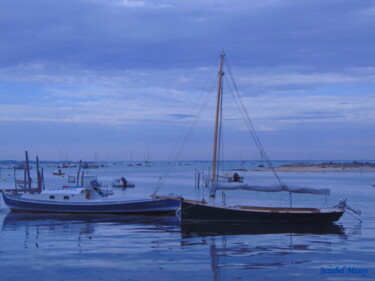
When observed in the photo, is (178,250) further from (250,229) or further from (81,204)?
(81,204)

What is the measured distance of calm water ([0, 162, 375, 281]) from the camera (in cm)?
1811

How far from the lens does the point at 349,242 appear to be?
2520cm

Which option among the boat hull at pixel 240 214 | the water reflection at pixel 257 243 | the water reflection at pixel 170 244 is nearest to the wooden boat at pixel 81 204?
the water reflection at pixel 170 244

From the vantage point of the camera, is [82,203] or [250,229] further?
[82,203]

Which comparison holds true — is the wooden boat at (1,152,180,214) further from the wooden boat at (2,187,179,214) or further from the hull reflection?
the hull reflection

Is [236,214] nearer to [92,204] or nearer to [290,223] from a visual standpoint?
[290,223]

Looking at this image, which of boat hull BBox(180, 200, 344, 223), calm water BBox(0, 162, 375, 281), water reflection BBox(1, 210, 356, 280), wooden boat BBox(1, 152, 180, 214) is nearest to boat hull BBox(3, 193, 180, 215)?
wooden boat BBox(1, 152, 180, 214)

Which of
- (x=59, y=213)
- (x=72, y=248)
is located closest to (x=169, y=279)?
(x=72, y=248)

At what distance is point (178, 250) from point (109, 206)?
51.4 ft

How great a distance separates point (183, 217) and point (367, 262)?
45.1ft

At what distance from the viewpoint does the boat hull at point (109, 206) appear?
36.9m

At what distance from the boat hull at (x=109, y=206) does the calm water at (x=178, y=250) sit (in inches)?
82.8

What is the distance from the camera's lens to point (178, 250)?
2286 centimetres

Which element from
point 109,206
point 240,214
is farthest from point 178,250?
point 109,206
